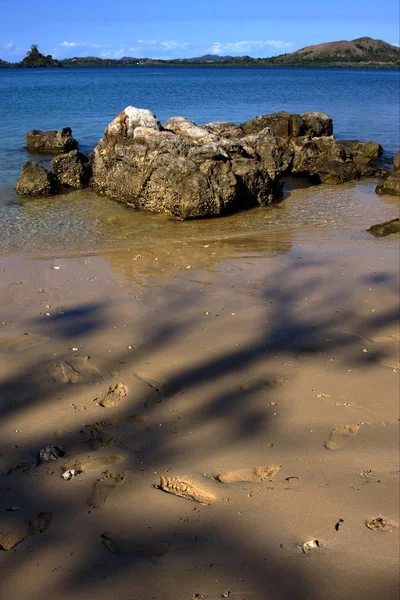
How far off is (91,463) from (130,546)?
80 centimetres

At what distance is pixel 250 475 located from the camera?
369cm

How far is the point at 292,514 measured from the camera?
11.0 feet

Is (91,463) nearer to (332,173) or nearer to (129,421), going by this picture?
(129,421)

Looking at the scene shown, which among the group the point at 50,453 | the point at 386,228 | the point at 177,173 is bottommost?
the point at 50,453

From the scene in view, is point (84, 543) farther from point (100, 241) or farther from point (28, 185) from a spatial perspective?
point (28, 185)

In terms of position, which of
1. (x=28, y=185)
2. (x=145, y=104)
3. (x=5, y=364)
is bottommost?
(x=5, y=364)

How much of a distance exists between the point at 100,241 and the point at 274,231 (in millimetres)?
2999

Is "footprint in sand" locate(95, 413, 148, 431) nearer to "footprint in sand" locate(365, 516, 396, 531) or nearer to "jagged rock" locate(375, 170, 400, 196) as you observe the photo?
"footprint in sand" locate(365, 516, 396, 531)

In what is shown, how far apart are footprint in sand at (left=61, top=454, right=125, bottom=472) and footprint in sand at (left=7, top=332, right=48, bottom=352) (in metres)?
1.79

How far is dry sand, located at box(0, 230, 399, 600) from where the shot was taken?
296 cm

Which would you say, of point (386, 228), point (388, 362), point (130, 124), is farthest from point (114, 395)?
point (130, 124)

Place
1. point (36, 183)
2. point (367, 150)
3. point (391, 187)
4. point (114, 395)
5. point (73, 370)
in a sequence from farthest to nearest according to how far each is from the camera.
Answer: point (367, 150), point (391, 187), point (36, 183), point (73, 370), point (114, 395)

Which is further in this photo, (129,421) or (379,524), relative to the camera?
(129,421)

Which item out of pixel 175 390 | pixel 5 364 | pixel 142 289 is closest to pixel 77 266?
pixel 142 289
